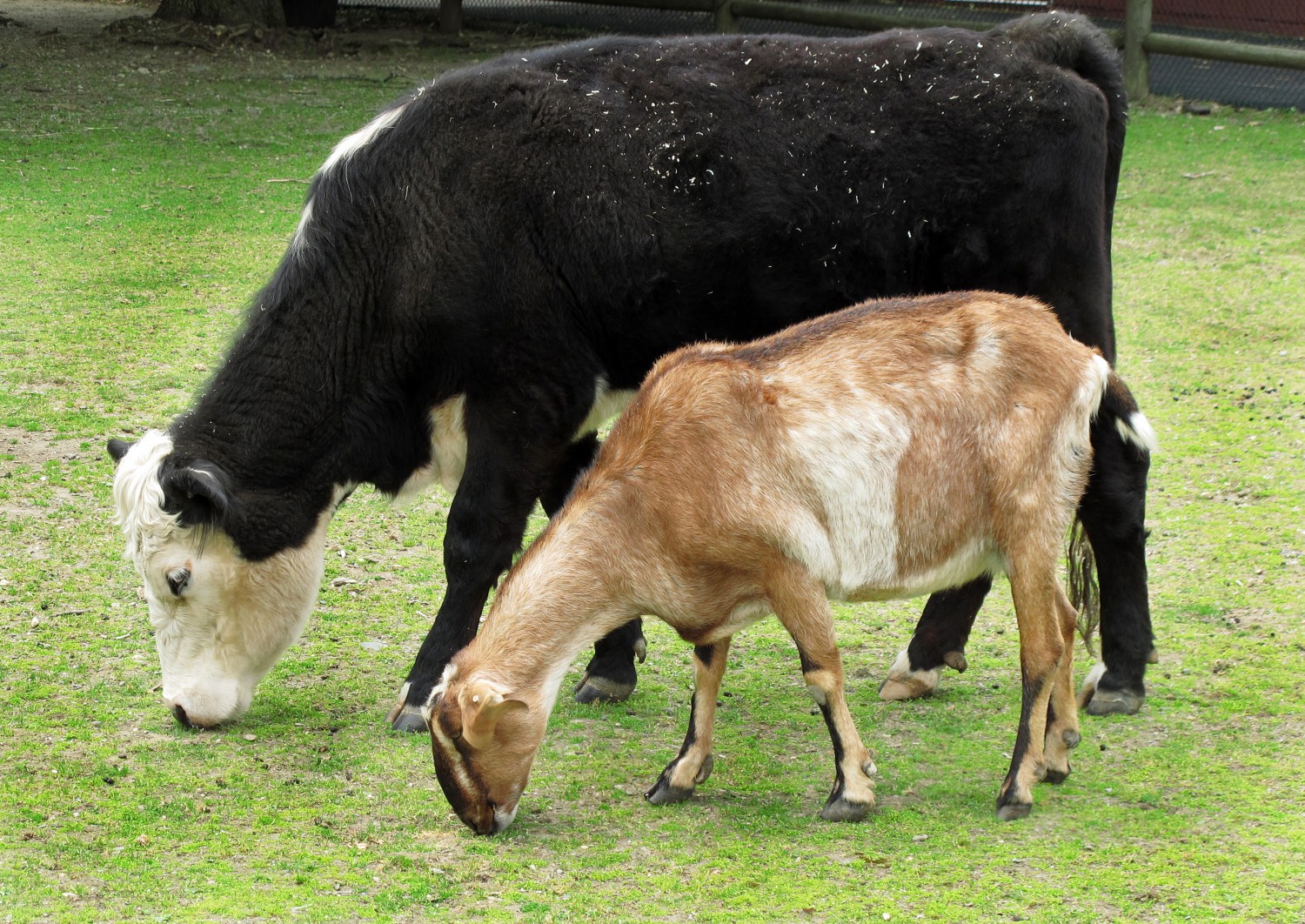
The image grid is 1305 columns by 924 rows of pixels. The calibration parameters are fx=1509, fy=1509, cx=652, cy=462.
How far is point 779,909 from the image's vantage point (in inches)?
175

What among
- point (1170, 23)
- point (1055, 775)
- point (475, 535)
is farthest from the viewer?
point (1170, 23)

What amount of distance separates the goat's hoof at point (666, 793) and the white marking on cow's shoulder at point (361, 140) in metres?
2.83

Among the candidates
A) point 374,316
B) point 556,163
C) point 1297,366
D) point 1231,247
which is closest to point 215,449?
point 374,316

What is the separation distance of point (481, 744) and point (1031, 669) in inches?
74.1

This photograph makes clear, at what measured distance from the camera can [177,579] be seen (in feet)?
18.9

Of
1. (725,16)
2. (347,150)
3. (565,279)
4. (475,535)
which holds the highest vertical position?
(347,150)

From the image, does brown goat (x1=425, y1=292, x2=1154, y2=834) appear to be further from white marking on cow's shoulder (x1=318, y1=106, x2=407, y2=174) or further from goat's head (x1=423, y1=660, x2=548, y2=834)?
white marking on cow's shoulder (x1=318, y1=106, x2=407, y2=174)

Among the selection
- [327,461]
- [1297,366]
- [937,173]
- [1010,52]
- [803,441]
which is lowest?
[1297,366]

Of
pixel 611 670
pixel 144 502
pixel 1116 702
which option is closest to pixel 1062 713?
pixel 1116 702

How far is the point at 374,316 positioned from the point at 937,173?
7.66ft

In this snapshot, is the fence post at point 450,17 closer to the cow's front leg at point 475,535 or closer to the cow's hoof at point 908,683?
the cow's front leg at point 475,535

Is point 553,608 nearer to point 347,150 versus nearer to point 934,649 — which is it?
point 934,649

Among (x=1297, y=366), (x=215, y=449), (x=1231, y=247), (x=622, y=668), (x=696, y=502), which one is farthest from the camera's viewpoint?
(x=1231, y=247)

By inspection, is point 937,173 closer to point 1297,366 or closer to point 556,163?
point 556,163
